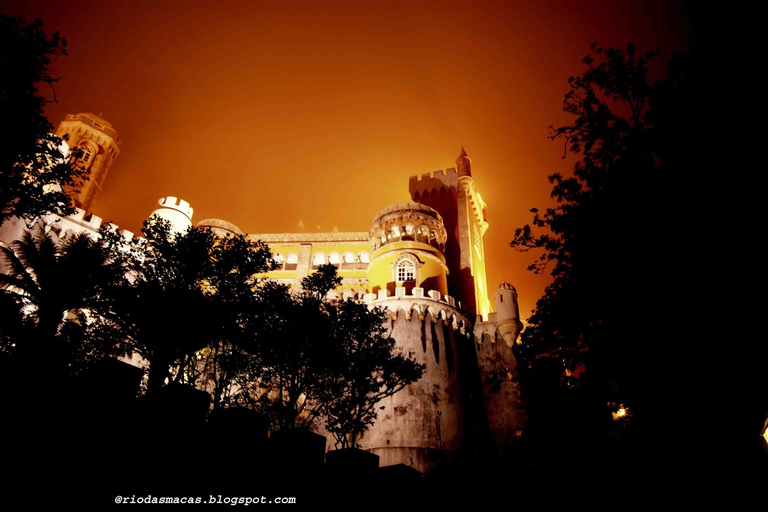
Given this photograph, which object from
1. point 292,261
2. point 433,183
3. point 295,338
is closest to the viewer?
point 295,338

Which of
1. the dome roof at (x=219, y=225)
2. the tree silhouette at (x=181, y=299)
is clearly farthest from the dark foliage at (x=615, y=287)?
the dome roof at (x=219, y=225)

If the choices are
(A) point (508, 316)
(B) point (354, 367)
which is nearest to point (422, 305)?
(A) point (508, 316)

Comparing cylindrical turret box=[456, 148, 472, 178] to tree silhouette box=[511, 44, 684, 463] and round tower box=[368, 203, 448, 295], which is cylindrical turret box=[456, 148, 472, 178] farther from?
tree silhouette box=[511, 44, 684, 463]

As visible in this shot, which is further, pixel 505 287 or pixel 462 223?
pixel 462 223

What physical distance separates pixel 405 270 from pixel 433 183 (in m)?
22.5

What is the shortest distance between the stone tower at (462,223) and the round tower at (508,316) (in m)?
8.81

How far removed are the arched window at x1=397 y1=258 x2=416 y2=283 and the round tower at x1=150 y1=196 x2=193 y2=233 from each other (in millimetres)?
16042

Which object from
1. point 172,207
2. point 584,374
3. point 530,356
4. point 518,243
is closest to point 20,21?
point 518,243

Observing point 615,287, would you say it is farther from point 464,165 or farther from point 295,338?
point 464,165

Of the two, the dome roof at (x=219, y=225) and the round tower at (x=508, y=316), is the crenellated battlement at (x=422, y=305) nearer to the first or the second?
the round tower at (x=508, y=316)

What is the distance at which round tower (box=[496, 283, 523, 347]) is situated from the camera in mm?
29719

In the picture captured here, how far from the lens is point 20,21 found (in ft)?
34.7

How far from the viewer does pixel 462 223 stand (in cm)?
4666

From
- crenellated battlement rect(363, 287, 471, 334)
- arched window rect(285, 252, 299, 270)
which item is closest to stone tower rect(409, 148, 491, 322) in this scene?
crenellated battlement rect(363, 287, 471, 334)
